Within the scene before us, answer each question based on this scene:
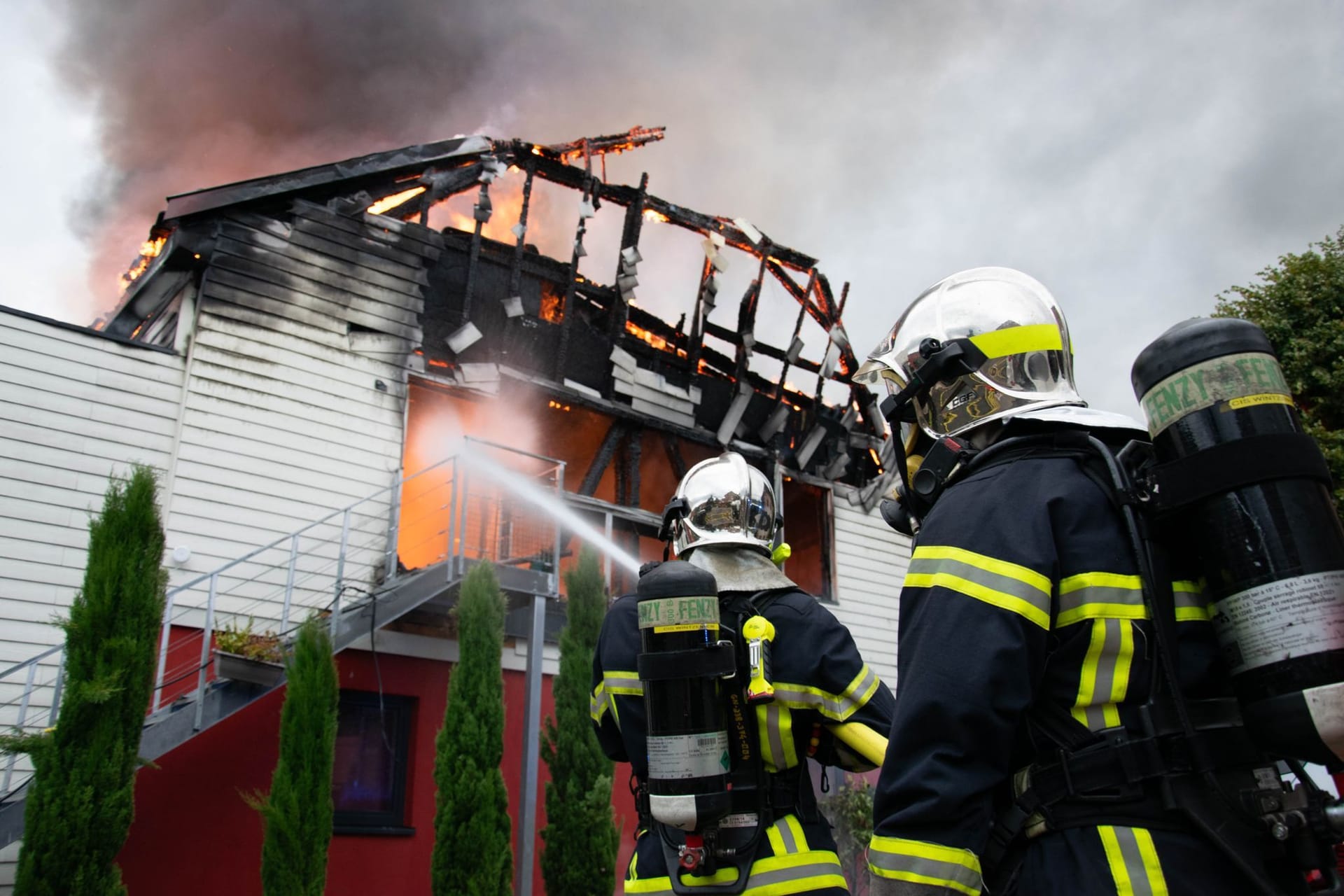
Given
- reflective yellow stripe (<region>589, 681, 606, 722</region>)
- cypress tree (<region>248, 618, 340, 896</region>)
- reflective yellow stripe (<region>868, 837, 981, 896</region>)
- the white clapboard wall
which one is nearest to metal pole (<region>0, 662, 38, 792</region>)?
the white clapboard wall

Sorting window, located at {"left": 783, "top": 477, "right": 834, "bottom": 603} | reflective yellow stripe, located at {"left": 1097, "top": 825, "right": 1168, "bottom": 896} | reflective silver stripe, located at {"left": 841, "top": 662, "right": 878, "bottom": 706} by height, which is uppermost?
window, located at {"left": 783, "top": 477, "right": 834, "bottom": 603}

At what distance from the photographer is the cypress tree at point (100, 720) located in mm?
5617

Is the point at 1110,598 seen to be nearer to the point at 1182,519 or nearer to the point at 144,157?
the point at 1182,519

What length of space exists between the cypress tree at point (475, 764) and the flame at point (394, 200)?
517cm

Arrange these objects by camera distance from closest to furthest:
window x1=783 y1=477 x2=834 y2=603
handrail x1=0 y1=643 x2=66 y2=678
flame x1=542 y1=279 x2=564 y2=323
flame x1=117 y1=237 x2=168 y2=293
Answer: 1. handrail x1=0 y1=643 x2=66 y2=678
2. flame x1=117 y1=237 x2=168 y2=293
3. flame x1=542 y1=279 x2=564 y2=323
4. window x1=783 y1=477 x2=834 y2=603

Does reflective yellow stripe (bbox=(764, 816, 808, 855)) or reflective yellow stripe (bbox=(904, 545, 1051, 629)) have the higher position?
reflective yellow stripe (bbox=(904, 545, 1051, 629))

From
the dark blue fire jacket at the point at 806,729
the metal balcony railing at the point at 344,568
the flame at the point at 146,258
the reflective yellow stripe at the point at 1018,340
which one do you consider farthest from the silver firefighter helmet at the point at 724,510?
the flame at the point at 146,258

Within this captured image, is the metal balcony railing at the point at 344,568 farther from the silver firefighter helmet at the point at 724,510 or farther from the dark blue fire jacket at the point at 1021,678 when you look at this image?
the dark blue fire jacket at the point at 1021,678

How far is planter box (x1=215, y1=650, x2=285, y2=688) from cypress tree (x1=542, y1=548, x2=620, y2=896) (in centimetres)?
263

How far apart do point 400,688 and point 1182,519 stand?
8802 millimetres

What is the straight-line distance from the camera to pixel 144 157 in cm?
1552

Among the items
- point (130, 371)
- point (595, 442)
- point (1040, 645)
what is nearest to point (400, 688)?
point (130, 371)

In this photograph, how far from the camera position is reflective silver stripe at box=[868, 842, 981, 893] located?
1565 mm

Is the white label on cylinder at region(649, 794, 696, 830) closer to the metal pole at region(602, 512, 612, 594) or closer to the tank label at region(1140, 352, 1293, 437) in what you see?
the tank label at region(1140, 352, 1293, 437)
